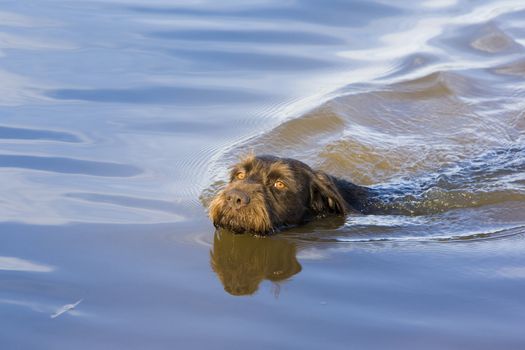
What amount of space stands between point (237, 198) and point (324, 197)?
110 centimetres

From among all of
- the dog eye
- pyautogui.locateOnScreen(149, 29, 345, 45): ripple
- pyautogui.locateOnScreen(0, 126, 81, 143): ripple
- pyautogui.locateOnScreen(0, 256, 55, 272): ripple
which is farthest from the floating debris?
pyautogui.locateOnScreen(149, 29, 345, 45): ripple

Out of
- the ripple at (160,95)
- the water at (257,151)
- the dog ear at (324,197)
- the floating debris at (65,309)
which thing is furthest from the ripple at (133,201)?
the ripple at (160,95)

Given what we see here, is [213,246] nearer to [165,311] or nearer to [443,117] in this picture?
[165,311]

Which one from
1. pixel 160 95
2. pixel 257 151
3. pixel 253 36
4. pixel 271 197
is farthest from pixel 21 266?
pixel 253 36

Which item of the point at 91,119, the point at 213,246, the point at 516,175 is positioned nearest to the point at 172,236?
the point at 213,246

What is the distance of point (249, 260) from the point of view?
7.39m

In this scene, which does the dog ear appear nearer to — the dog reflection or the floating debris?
the dog reflection

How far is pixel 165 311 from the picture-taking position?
236 inches

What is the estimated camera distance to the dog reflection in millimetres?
6758

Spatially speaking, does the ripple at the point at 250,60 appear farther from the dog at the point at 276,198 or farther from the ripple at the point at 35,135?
the dog at the point at 276,198

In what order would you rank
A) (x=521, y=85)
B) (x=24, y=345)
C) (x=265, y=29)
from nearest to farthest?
(x=24, y=345)
(x=521, y=85)
(x=265, y=29)

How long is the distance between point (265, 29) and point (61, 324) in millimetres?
10250

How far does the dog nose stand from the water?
27 cm

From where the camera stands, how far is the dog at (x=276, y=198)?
7887mm
